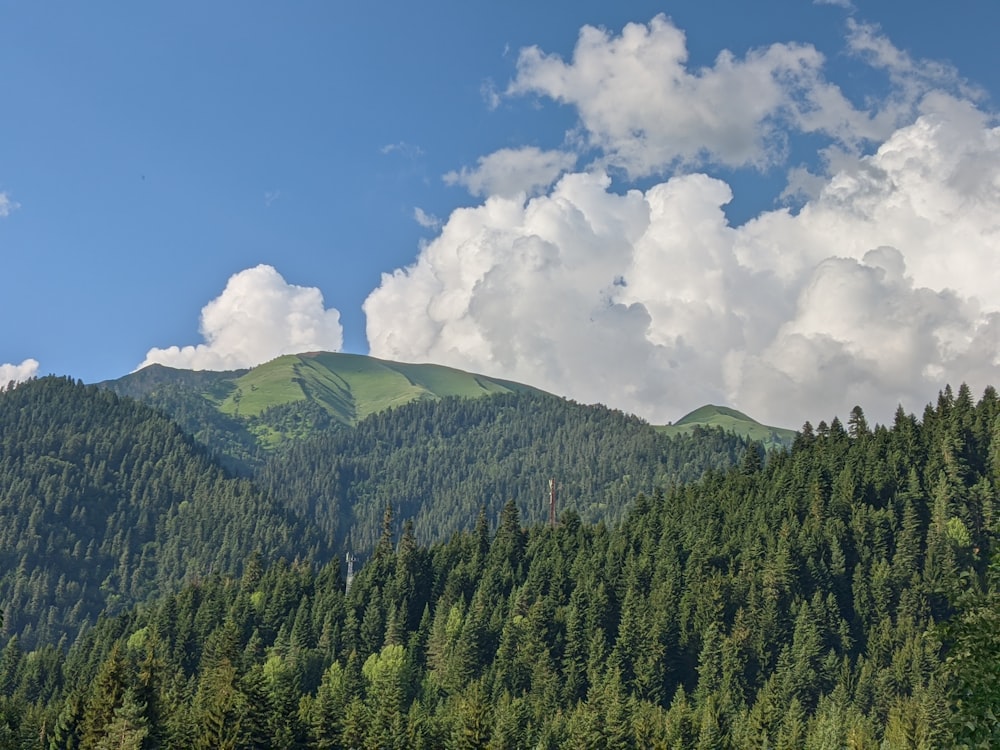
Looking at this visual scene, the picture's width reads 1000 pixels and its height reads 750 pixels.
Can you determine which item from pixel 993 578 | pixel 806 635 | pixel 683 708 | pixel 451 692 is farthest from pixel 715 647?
pixel 993 578

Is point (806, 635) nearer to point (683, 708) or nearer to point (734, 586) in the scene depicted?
point (734, 586)

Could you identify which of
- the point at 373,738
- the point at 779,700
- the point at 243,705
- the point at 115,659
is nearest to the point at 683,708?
the point at 779,700

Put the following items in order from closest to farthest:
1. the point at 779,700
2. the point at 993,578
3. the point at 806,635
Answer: the point at 993,578
the point at 779,700
the point at 806,635

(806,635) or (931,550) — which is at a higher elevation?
(931,550)

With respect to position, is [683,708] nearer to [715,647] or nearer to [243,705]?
[715,647]

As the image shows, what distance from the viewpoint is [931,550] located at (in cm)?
19750

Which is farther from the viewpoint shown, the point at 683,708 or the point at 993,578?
the point at 683,708

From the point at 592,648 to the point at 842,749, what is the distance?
6447cm

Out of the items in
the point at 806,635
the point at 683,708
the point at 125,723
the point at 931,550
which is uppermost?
the point at 931,550

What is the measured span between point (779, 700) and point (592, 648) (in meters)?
36.9

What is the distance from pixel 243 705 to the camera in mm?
110812

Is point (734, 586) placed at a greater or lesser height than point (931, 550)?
lesser

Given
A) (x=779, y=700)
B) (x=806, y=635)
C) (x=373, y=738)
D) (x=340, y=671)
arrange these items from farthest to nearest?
(x=340, y=671), (x=806, y=635), (x=779, y=700), (x=373, y=738)

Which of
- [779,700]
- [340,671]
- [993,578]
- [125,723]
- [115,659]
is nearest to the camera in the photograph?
[993,578]
